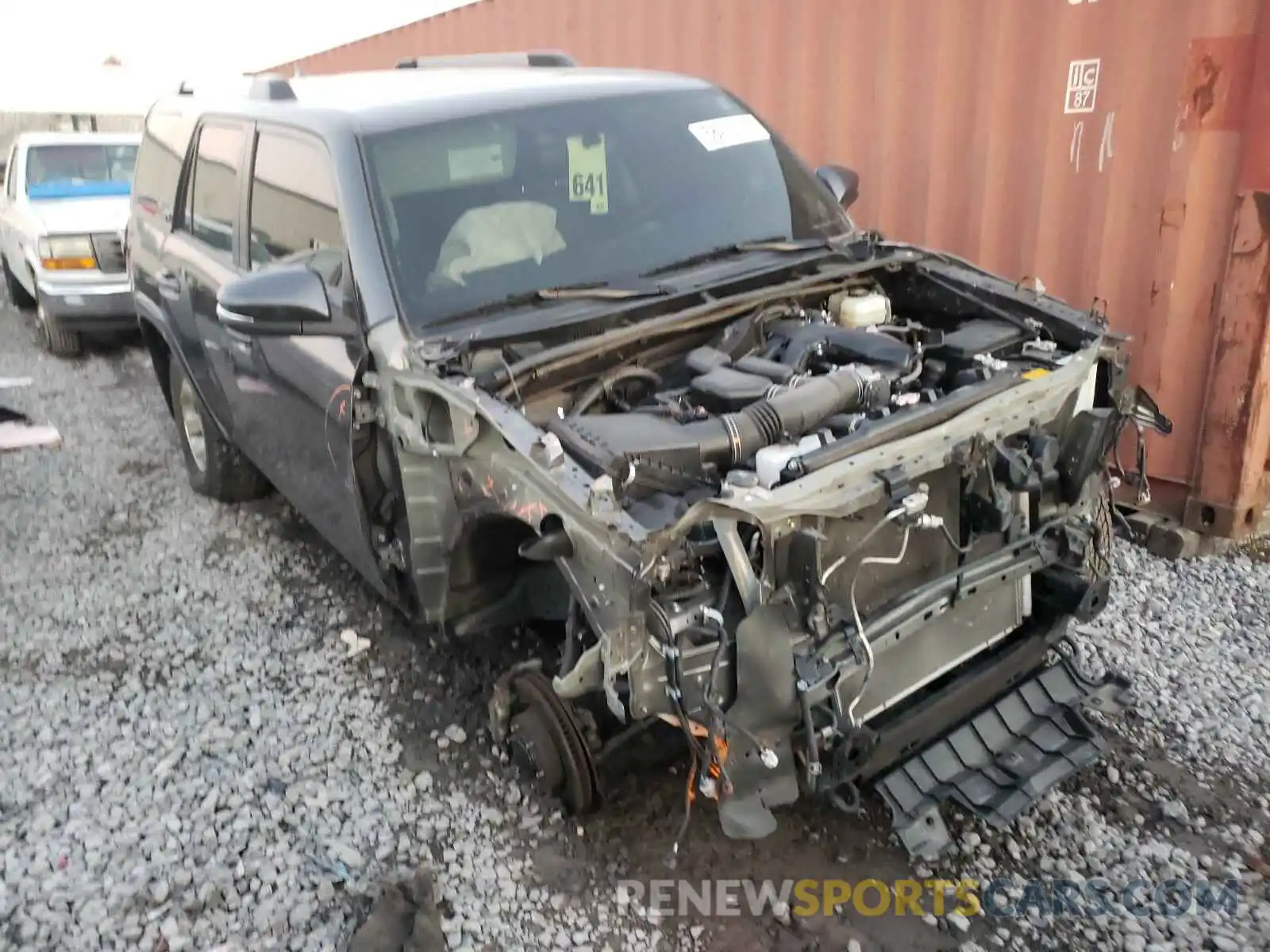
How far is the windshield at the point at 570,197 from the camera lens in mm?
3092

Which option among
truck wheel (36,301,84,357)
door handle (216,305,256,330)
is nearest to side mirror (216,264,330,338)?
door handle (216,305,256,330)

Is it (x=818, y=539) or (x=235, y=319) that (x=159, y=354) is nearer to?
(x=235, y=319)

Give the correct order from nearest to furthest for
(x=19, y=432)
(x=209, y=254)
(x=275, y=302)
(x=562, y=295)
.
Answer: (x=275, y=302)
(x=562, y=295)
(x=209, y=254)
(x=19, y=432)

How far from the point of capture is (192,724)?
3.51 metres

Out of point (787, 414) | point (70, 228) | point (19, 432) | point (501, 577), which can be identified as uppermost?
point (787, 414)

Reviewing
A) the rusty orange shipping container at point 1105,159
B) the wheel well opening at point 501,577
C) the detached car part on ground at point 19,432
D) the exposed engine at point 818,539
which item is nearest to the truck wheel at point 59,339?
the detached car part on ground at point 19,432

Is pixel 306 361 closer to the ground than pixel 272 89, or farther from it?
closer to the ground

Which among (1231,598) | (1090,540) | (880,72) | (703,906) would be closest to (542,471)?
(703,906)

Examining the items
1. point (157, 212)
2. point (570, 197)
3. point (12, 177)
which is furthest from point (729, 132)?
point (12, 177)

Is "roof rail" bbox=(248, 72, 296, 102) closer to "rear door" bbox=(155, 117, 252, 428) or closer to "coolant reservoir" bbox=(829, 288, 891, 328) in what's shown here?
"rear door" bbox=(155, 117, 252, 428)

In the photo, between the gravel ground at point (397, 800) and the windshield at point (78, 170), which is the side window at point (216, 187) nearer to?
the gravel ground at point (397, 800)

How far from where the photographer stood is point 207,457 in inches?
202

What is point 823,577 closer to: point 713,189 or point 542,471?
point 542,471
